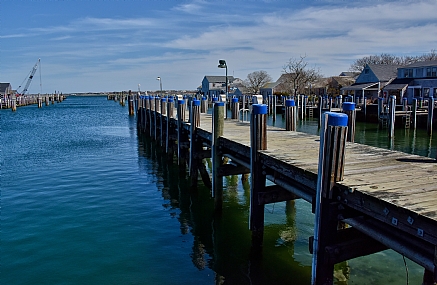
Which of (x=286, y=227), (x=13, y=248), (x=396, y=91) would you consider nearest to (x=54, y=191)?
(x=13, y=248)

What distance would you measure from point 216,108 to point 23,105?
9855 cm

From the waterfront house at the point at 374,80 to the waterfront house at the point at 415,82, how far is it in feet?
7.24

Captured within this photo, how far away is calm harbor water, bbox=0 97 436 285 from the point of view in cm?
792

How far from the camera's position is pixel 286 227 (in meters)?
10.3

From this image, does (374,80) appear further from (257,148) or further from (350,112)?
(257,148)

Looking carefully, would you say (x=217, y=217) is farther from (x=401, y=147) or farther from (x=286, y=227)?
(x=401, y=147)

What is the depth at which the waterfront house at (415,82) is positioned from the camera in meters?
44.2

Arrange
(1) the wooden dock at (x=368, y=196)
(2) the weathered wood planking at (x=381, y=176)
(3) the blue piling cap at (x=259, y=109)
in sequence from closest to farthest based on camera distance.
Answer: (1) the wooden dock at (x=368, y=196), (2) the weathered wood planking at (x=381, y=176), (3) the blue piling cap at (x=259, y=109)

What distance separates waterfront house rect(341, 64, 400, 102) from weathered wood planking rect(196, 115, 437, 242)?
1786 inches

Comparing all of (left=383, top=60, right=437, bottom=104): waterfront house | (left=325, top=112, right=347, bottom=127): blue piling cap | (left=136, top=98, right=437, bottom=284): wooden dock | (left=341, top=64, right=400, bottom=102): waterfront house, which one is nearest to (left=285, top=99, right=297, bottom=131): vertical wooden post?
(left=136, top=98, right=437, bottom=284): wooden dock

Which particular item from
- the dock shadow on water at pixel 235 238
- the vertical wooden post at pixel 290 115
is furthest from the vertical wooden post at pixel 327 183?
the vertical wooden post at pixel 290 115

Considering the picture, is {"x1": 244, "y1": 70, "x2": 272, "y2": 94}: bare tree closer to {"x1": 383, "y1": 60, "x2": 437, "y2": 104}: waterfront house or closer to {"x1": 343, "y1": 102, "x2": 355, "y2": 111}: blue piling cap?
{"x1": 383, "y1": 60, "x2": 437, "y2": 104}: waterfront house

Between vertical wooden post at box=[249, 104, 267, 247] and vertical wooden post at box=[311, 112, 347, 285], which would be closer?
vertical wooden post at box=[311, 112, 347, 285]

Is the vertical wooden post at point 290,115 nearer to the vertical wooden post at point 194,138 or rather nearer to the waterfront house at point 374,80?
the vertical wooden post at point 194,138
